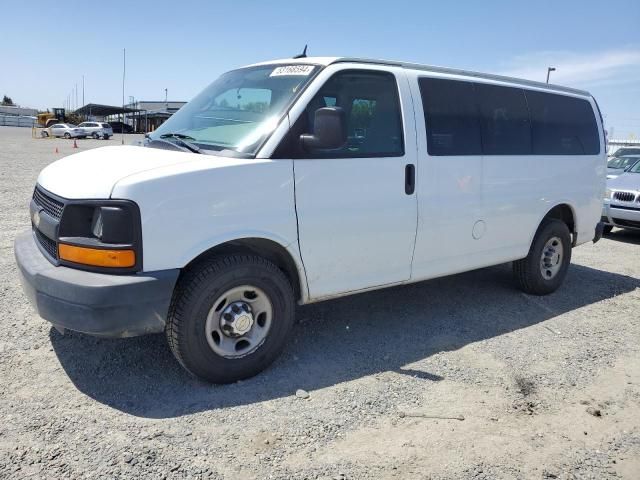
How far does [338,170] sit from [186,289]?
1319 millimetres

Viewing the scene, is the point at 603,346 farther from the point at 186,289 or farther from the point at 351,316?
the point at 186,289

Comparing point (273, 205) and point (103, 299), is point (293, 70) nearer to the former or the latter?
point (273, 205)

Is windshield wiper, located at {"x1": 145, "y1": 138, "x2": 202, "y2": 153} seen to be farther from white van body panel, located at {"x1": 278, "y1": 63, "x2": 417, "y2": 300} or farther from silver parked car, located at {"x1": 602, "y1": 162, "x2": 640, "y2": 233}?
silver parked car, located at {"x1": 602, "y1": 162, "x2": 640, "y2": 233}

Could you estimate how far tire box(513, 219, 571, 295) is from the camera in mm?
5504

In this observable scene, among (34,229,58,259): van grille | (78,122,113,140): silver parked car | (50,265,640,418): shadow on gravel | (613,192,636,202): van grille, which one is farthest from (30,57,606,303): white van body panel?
(78,122,113,140): silver parked car

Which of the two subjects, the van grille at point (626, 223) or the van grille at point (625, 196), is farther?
the van grille at point (625, 196)

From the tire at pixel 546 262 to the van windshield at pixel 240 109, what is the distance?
10.4 feet

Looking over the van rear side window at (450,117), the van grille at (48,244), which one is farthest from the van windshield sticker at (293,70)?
the van grille at (48,244)

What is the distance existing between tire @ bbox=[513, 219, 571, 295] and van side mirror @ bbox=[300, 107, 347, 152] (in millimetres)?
2984

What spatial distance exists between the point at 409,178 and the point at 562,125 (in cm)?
255

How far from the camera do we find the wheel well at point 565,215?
5750 mm

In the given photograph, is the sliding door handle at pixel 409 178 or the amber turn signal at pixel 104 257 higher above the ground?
the sliding door handle at pixel 409 178

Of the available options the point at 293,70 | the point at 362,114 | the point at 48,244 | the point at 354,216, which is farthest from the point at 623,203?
the point at 48,244

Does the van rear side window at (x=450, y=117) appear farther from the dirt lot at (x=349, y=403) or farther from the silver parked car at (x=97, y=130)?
the silver parked car at (x=97, y=130)
